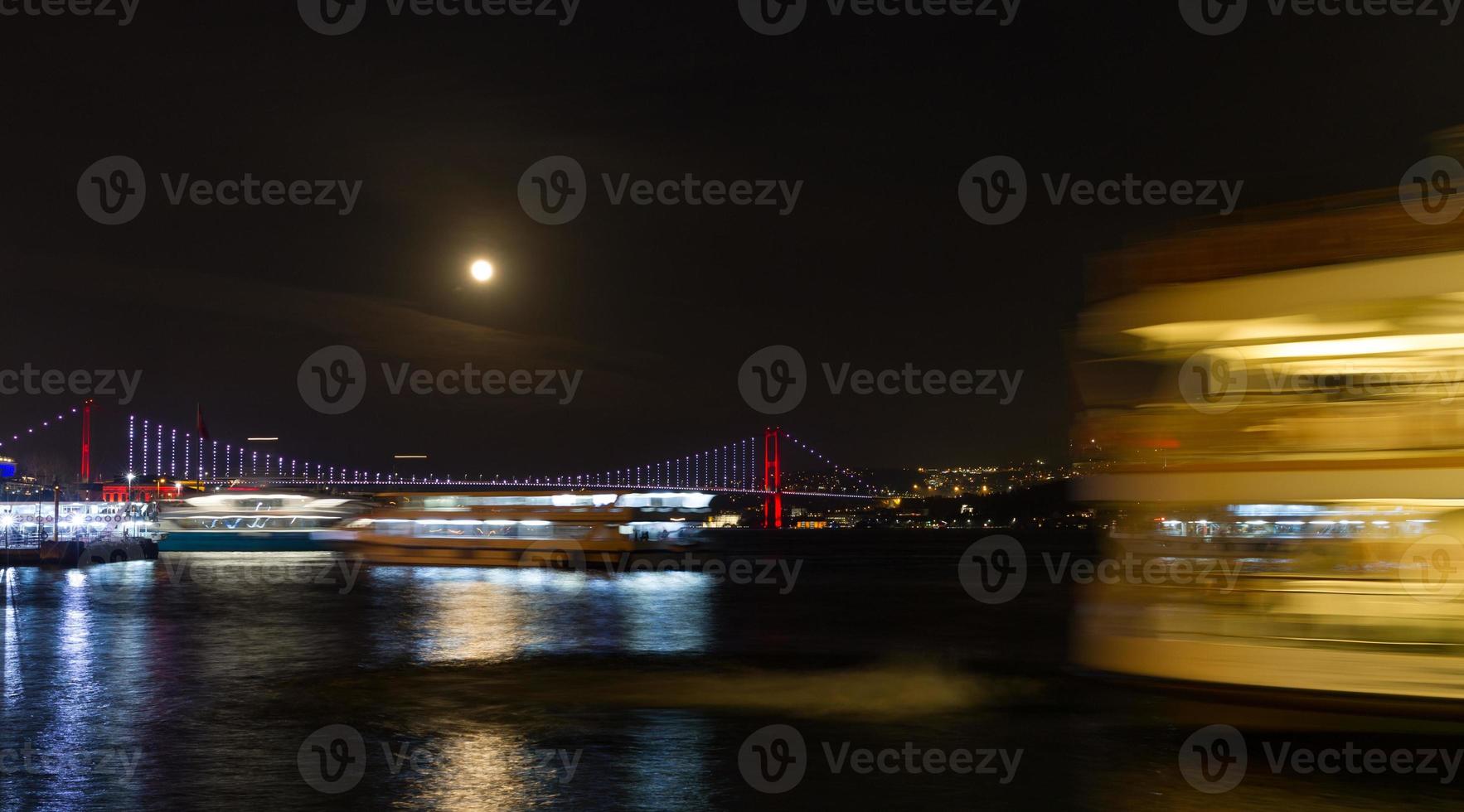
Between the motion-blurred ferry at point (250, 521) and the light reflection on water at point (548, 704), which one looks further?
the motion-blurred ferry at point (250, 521)

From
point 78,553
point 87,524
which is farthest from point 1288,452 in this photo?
point 87,524

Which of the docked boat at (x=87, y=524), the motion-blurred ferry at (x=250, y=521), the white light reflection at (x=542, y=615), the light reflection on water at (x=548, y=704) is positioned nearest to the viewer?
the light reflection on water at (x=548, y=704)

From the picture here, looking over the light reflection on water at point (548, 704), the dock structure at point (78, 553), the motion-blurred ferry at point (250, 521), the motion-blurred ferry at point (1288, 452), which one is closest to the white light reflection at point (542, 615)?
the light reflection on water at point (548, 704)

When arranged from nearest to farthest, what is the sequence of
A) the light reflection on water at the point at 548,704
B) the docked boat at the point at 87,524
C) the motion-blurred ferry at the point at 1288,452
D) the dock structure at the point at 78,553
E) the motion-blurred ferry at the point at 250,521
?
1. the light reflection on water at the point at 548,704
2. the motion-blurred ferry at the point at 1288,452
3. the dock structure at the point at 78,553
4. the docked boat at the point at 87,524
5. the motion-blurred ferry at the point at 250,521

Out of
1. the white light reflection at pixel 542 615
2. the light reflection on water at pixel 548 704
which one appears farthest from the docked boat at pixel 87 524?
the light reflection on water at pixel 548 704

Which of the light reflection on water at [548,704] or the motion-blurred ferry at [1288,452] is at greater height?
the motion-blurred ferry at [1288,452]

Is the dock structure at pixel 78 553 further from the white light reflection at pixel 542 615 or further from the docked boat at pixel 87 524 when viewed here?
the white light reflection at pixel 542 615

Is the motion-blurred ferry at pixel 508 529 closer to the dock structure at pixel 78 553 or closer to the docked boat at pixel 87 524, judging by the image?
the dock structure at pixel 78 553

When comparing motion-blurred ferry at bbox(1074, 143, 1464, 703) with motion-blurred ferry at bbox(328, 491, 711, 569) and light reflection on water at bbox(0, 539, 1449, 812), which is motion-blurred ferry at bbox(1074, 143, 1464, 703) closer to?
light reflection on water at bbox(0, 539, 1449, 812)
